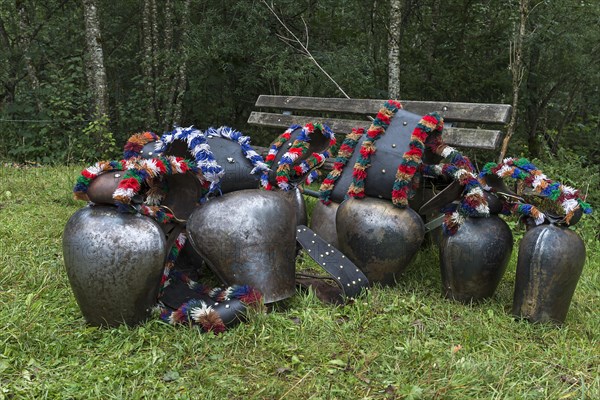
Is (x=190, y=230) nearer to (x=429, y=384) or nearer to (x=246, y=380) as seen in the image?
(x=246, y=380)

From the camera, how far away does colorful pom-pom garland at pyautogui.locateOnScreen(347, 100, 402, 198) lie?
321cm

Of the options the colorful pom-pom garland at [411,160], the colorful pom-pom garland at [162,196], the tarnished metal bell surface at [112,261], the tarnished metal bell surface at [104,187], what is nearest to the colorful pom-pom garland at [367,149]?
the colorful pom-pom garland at [411,160]

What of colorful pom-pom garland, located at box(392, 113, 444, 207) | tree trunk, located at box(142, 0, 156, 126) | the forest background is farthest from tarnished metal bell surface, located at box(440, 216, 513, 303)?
tree trunk, located at box(142, 0, 156, 126)

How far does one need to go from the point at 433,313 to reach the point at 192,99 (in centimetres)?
669

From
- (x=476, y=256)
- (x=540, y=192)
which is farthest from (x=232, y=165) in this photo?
(x=540, y=192)

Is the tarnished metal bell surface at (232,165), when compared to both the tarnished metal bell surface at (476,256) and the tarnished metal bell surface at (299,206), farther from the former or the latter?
the tarnished metal bell surface at (476,256)

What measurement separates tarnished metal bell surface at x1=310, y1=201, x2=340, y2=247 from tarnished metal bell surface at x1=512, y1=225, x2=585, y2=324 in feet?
3.70

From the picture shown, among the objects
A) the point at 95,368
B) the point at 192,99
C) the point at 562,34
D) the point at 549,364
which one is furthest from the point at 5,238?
the point at 562,34

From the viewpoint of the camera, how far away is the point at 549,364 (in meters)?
2.41

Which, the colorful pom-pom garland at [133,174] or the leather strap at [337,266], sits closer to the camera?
the colorful pom-pom garland at [133,174]

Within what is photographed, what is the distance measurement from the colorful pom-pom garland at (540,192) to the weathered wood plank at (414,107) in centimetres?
125

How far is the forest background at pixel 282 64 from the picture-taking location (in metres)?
7.48

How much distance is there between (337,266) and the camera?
3014 millimetres

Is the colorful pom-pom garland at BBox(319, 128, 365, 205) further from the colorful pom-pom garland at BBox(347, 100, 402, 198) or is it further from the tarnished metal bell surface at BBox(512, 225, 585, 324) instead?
the tarnished metal bell surface at BBox(512, 225, 585, 324)
